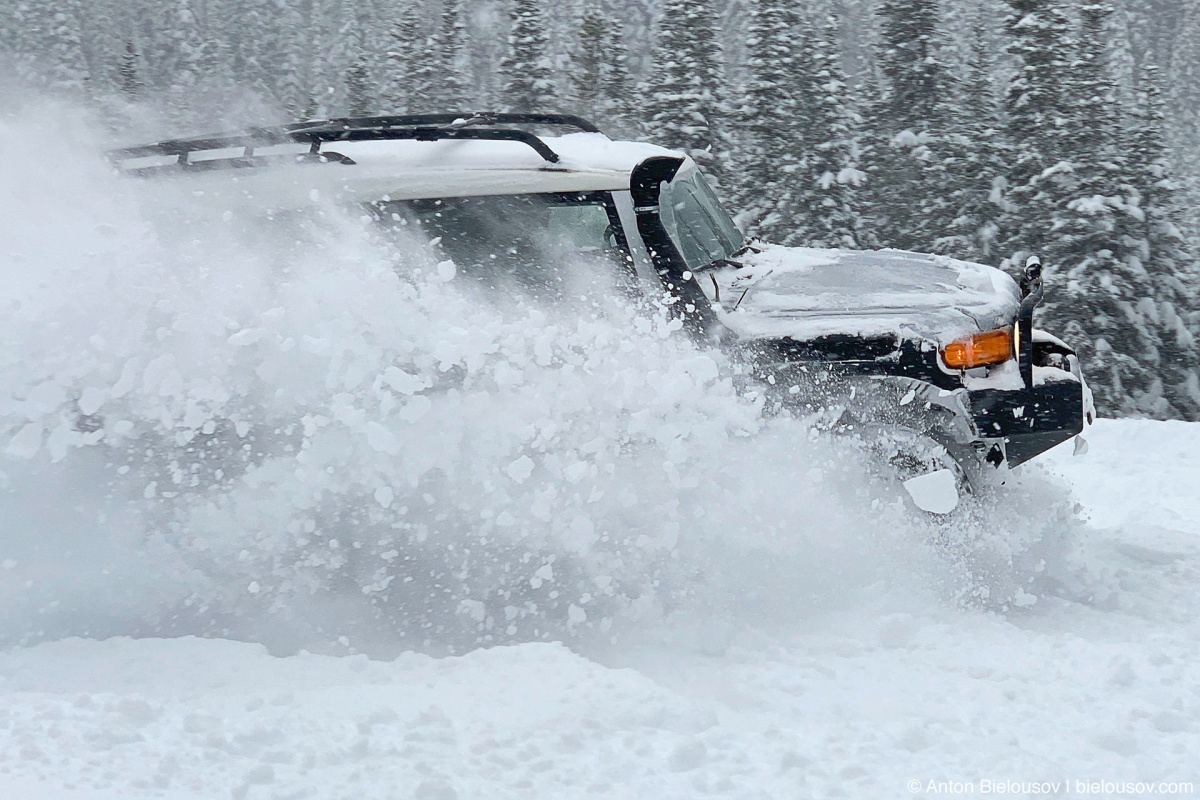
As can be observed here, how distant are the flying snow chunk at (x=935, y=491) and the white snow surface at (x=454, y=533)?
19 cm

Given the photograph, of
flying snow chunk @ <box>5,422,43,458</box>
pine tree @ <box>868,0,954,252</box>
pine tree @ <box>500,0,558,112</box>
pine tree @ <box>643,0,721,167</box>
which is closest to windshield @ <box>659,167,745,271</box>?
flying snow chunk @ <box>5,422,43,458</box>

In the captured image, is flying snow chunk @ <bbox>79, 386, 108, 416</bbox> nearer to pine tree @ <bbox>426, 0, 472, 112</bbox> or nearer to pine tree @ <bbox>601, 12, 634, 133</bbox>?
pine tree @ <bbox>601, 12, 634, 133</bbox>

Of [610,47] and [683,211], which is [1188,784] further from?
[610,47]

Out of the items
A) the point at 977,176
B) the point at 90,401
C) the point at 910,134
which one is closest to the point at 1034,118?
the point at 977,176

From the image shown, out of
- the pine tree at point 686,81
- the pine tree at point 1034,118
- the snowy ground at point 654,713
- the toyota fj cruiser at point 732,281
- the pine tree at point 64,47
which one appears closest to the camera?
the snowy ground at point 654,713

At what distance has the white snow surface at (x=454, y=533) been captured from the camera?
10.6 ft

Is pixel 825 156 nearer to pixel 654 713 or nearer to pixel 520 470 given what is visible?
pixel 520 470

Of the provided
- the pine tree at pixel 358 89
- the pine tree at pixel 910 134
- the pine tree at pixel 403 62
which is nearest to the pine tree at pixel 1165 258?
the pine tree at pixel 910 134

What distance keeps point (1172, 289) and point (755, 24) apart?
11459mm

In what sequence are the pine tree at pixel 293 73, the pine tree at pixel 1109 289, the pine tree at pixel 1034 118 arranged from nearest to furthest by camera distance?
the pine tree at pixel 1109 289 → the pine tree at pixel 1034 118 → the pine tree at pixel 293 73

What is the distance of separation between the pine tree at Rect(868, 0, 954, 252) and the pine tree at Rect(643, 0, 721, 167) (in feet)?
14.3

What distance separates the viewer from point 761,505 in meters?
3.95

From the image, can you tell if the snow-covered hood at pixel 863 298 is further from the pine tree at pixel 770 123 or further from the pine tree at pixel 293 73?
the pine tree at pixel 293 73

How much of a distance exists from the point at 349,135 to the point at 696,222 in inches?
65.0
